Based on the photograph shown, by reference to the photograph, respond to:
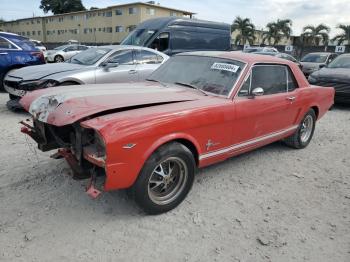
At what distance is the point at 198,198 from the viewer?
12.2ft

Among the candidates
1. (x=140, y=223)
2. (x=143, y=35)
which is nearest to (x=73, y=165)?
(x=140, y=223)

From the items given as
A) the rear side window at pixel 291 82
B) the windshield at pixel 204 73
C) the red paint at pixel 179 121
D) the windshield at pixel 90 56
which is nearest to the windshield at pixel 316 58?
the windshield at pixel 90 56

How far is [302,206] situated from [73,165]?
8.28 ft

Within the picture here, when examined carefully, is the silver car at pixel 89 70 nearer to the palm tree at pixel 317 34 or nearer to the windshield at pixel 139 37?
the windshield at pixel 139 37

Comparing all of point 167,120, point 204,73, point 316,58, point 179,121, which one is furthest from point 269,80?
point 316,58

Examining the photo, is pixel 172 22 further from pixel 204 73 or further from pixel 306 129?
pixel 204 73

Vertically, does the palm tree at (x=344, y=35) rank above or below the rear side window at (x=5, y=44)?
above

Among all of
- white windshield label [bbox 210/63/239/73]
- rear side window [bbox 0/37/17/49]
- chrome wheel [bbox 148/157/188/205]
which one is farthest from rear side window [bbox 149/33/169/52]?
chrome wheel [bbox 148/157/188/205]

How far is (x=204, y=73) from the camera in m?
4.25

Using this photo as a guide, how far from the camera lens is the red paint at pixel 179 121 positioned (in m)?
2.83

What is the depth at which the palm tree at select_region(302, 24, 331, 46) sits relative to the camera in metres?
41.8

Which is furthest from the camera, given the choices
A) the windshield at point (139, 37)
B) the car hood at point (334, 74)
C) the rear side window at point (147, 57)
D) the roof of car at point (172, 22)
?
the roof of car at point (172, 22)

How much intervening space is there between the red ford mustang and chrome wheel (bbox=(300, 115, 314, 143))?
2.53ft

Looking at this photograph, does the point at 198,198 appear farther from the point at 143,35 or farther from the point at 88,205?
the point at 143,35
